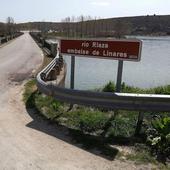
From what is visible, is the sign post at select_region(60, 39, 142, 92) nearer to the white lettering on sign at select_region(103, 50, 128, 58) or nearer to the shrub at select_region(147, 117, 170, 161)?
the white lettering on sign at select_region(103, 50, 128, 58)

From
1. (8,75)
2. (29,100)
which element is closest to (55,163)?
(29,100)

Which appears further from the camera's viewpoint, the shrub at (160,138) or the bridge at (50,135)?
the shrub at (160,138)

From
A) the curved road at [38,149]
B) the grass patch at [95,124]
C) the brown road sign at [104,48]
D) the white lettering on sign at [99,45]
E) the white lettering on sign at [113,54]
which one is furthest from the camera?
the white lettering on sign at [99,45]

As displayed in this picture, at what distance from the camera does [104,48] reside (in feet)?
29.6

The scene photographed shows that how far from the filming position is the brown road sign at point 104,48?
8393 mm

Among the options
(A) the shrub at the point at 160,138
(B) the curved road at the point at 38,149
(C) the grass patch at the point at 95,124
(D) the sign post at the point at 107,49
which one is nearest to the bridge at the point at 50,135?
(B) the curved road at the point at 38,149

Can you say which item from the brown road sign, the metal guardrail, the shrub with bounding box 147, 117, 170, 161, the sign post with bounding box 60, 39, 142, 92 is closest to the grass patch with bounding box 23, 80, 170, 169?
the shrub with bounding box 147, 117, 170, 161

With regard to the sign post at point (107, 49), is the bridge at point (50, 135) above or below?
below

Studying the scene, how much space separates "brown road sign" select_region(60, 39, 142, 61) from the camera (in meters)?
8.39

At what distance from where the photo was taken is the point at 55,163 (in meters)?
5.95

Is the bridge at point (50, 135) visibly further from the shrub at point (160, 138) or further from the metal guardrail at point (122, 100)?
the shrub at point (160, 138)

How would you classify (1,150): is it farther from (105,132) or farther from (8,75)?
(8,75)

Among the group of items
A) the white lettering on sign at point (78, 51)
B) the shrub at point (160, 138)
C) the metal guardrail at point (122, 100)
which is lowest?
the shrub at point (160, 138)

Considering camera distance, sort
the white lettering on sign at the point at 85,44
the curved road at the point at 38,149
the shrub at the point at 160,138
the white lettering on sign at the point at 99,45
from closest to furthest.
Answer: the curved road at the point at 38,149 → the shrub at the point at 160,138 → the white lettering on sign at the point at 99,45 → the white lettering on sign at the point at 85,44
